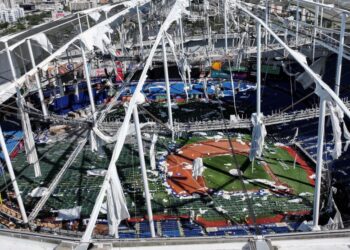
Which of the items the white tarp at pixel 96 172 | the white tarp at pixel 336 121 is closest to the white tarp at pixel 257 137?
the white tarp at pixel 336 121

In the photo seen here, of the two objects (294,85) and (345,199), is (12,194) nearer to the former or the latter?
(345,199)

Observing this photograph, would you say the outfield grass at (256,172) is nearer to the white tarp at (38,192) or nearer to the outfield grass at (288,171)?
the outfield grass at (288,171)

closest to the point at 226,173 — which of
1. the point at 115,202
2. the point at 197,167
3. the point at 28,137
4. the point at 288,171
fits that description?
the point at 197,167

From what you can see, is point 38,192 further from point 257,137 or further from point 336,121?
point 336,121

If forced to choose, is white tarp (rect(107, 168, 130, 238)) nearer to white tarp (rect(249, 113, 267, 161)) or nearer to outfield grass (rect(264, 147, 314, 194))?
white tarp (rect(249, 113, 267, 161))

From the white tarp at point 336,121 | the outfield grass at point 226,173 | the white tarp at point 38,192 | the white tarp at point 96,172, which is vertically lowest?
the outfield grass at point 226,173

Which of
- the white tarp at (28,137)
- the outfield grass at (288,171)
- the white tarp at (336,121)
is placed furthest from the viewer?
the outfield grass at (288,171)

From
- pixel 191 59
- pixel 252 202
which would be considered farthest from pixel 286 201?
pixel 191 59

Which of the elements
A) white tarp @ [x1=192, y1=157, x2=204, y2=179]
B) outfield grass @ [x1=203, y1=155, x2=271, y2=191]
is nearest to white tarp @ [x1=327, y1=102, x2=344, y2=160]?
outfield grass @ [x1=203, y1=155, x2=271, y2=191]

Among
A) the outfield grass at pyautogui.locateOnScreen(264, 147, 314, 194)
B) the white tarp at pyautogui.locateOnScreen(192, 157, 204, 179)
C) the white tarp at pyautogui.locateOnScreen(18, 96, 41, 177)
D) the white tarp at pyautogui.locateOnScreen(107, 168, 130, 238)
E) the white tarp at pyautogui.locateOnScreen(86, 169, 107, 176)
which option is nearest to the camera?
the white tarp at pyautogui.locateOnScreen(107, 168, 130, 238)
